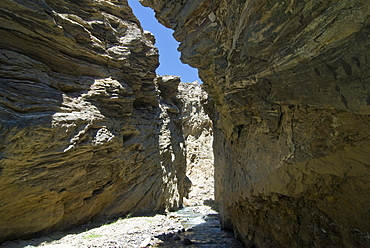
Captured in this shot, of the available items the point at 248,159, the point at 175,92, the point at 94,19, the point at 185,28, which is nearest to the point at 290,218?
the point at 248,159

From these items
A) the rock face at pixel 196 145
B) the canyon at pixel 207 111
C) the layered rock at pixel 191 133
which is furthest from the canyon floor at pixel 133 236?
the rock face at pixel 196 145

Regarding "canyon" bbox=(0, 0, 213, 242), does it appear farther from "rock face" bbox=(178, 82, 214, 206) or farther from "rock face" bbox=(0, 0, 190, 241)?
"rock face" bbox=(178, 82, 214, 206)

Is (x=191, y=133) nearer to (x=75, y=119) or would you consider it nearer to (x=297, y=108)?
(x=75, y=119)

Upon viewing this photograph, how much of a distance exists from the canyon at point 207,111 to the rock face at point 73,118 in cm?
7

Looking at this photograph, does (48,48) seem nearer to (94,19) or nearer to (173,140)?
(94,19)

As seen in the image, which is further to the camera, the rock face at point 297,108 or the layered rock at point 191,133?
the layered rock at point 191,133

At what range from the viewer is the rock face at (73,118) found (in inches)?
393

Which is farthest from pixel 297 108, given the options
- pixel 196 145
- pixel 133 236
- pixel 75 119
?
pixel 196 145

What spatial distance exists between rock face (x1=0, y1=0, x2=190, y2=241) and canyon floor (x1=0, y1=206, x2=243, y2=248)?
81cm

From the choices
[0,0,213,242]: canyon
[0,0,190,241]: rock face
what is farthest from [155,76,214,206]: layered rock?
[0,0,190,241]: rock face

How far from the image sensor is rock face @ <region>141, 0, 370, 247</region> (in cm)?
403

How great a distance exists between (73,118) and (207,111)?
9954 mm

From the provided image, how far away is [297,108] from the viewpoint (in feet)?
19.7

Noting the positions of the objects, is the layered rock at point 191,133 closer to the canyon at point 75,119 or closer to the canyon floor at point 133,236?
the canyon at point 75,119
